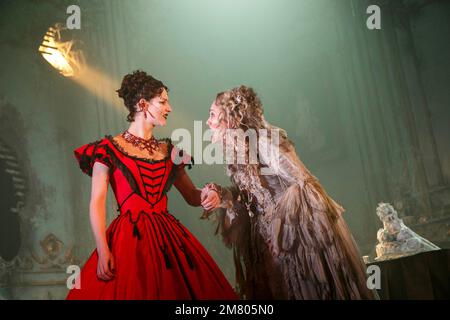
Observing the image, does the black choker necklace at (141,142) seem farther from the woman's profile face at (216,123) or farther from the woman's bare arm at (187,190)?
the woman's profile face at (216,123)

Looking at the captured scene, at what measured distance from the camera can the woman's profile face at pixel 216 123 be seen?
15.5 feet

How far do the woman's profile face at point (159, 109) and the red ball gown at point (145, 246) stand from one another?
0.37m

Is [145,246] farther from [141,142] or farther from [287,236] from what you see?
[287,236]

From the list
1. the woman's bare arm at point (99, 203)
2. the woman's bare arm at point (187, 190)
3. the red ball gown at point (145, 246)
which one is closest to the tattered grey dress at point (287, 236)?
the woman's bare arm at point (187, 190)

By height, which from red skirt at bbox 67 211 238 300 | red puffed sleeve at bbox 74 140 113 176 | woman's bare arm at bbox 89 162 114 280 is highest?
red puffed sleeve at bbox 74 140 113 176

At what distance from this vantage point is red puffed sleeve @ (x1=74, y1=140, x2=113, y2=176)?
4188 mm

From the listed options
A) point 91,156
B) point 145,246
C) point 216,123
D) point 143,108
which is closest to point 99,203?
point 91,156

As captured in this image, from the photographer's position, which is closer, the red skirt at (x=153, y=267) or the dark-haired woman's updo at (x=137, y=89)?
the red skirt at (x=153, y=267)

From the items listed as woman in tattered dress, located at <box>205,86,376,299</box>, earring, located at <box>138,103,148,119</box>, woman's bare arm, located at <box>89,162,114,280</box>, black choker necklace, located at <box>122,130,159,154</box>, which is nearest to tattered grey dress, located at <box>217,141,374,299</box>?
woman in tattered dress, located at <box>205,86,376,299</box>

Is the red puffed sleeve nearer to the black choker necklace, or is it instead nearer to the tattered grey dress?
the black choker necklace

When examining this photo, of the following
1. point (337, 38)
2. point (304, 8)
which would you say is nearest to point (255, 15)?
point (304, 8)

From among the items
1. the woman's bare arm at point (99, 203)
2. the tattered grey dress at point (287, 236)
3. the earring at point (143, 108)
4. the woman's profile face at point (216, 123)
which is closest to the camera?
the woman's bare arm at point (99, 203)
